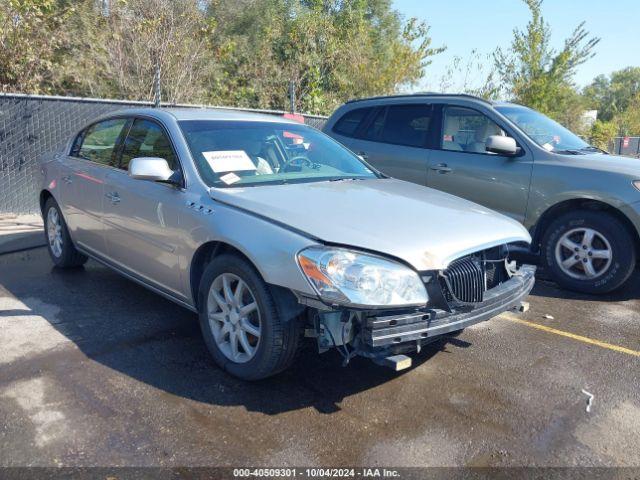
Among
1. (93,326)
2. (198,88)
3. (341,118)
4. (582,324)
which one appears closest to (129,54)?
(198,88)

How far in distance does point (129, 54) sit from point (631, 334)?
12.2 metres

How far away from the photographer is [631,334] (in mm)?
4465

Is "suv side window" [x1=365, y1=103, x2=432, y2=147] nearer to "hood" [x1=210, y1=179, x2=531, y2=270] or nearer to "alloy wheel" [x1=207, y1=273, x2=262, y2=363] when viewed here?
"hood" [x1=210, y1=179, x2=531, y2=270]

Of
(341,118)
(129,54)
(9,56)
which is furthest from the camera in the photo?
(129,54)

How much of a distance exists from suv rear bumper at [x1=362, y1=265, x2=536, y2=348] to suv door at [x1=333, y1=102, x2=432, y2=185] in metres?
3.31

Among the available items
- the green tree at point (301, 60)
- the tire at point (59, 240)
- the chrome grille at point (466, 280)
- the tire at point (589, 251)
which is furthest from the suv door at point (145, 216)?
the green tree at point (301, 60)

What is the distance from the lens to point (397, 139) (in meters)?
6.89

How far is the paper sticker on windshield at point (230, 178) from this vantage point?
374cm

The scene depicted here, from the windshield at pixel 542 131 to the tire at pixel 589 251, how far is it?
2.88 feet

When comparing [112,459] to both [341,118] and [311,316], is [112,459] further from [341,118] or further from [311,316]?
[341,118]

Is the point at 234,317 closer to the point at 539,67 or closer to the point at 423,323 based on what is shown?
the point at 423,323

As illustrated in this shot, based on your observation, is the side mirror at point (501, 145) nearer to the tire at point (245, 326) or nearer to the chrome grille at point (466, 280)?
the chrome grille at point (466, 280)

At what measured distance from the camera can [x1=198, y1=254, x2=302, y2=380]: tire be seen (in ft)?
10.2

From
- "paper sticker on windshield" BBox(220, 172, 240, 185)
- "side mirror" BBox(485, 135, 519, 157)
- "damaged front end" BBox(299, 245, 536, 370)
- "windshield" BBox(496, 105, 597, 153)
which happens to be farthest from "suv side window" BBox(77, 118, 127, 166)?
"windshield" BBox(496, 105, 597, 153)
